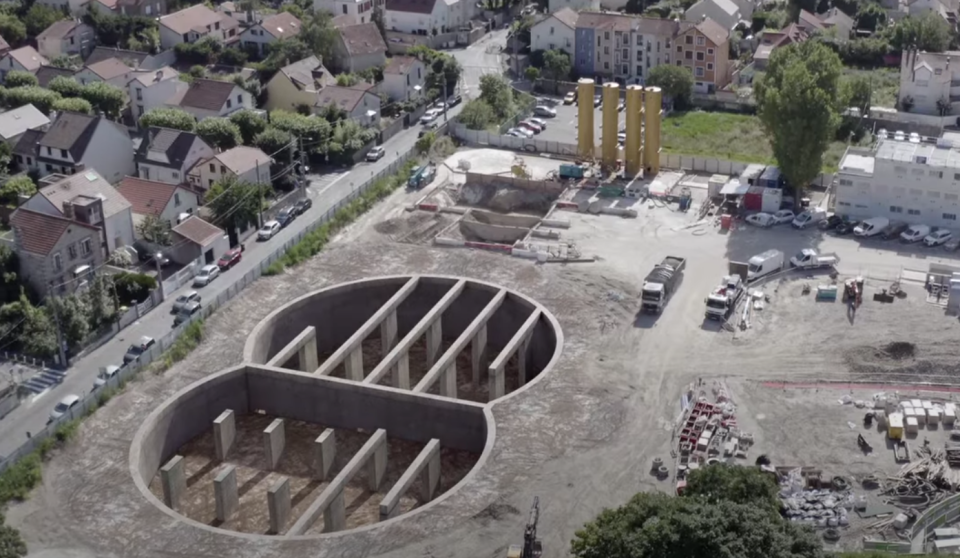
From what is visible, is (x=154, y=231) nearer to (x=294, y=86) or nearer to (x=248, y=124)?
(x=248, y=124)

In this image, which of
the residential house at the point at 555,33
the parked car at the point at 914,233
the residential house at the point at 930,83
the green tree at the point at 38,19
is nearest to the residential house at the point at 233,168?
the residential house at the point at 555,33

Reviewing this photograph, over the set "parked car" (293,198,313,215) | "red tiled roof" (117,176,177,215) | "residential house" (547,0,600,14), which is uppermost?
"residential house" (547,0,600,14)

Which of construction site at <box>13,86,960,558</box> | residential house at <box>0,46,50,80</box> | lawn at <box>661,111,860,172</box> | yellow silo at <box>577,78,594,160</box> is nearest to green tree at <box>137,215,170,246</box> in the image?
construction site at <box>13,86,960,558</box>

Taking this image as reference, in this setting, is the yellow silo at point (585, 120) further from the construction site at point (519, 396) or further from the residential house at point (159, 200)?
the residential house at point (159, 200)

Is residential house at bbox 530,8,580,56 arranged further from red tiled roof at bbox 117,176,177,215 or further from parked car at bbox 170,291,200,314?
parked car at bbox 170,291,200,314

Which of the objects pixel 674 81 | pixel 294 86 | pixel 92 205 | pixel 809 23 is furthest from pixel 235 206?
pixel 809 23

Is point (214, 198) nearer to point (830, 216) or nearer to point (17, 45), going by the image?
point (830, 216)
